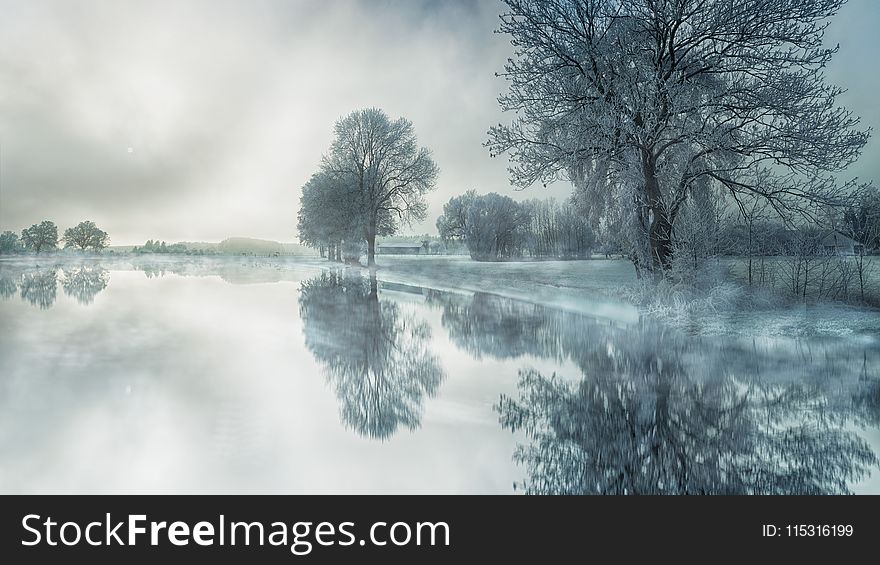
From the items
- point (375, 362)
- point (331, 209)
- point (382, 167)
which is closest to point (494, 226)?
point (382, 167)

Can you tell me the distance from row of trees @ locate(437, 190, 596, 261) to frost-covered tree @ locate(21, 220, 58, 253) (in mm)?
21329

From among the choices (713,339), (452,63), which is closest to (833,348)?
(713,339)

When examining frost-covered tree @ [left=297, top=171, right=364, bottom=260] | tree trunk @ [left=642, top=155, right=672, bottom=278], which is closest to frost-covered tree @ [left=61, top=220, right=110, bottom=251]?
frost-covered tree @ [left=297, top=171, right=364, bottom=260]

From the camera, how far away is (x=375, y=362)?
4.86 m

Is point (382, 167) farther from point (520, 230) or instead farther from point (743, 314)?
point (743, 314)

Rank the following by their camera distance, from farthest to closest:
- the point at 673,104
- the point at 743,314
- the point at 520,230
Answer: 1. the point at 520,230
2. the point at 673,104
3. the point at 743,314

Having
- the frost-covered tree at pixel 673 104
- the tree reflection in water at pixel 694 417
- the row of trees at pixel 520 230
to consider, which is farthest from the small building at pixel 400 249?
the tree reflection in water at pixel 694 417

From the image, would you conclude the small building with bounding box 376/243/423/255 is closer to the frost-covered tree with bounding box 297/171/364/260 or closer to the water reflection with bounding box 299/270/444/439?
the frost-covered tree with bounding box 297/171/364/260

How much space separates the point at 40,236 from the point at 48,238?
16.9 inches

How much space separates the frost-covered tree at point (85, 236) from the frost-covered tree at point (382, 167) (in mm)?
12807

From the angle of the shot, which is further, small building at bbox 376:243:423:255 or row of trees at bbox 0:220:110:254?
small building at bbox 376:243:423:255

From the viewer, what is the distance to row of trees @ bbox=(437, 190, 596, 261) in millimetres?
25719

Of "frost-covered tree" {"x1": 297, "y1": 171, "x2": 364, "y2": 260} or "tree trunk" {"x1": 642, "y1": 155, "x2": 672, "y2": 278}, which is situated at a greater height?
"frost-covered tree" {"x1": 297, "y1": 171, "x2": 364, "y2": 260}
